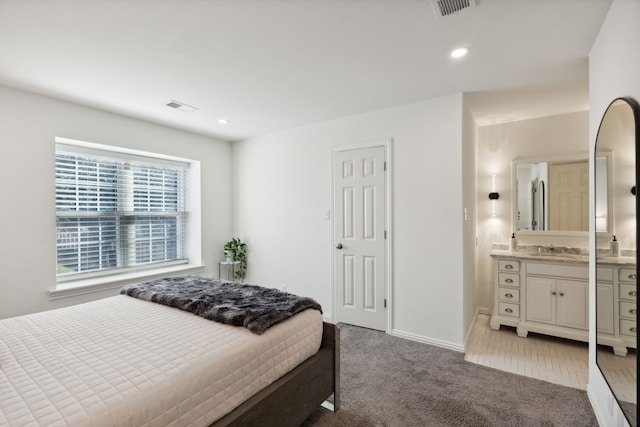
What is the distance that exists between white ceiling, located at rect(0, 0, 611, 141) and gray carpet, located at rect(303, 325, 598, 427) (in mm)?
2472

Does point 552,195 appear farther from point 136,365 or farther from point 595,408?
point 136,365

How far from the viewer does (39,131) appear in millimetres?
2771

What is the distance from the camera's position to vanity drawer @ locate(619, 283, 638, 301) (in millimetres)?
1335

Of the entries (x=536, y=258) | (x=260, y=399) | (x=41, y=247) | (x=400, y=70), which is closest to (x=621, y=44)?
(x=400, y=70)

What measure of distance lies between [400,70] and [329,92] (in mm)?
708

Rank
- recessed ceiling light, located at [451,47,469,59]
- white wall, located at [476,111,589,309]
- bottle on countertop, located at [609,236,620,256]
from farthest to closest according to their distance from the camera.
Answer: white wall, located at [476,111,589,309], recessed ceiling light, located at [451,47,469,59], bottle on countertop, located at [609,236,620,256]

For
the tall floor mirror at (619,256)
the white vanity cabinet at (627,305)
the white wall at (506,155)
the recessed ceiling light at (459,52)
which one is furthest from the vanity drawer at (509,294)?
the recessed ceiling light at (459,52)

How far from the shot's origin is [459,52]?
2113mm

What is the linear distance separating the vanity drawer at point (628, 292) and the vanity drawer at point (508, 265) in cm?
185

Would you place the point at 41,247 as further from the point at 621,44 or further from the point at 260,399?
the point at 621,44

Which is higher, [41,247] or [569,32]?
[569,32]

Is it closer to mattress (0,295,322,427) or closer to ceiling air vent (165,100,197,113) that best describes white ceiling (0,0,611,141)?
ceiling air vent (165,100,197,113)

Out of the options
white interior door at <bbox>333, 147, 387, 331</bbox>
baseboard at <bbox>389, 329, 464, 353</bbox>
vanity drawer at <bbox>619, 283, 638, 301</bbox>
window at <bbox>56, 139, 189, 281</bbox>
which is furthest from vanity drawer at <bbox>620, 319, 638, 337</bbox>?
window at <bbox>56, 139, 189, 281</bbox>

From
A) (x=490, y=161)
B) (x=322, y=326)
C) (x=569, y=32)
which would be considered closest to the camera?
(x=569, y=32)
